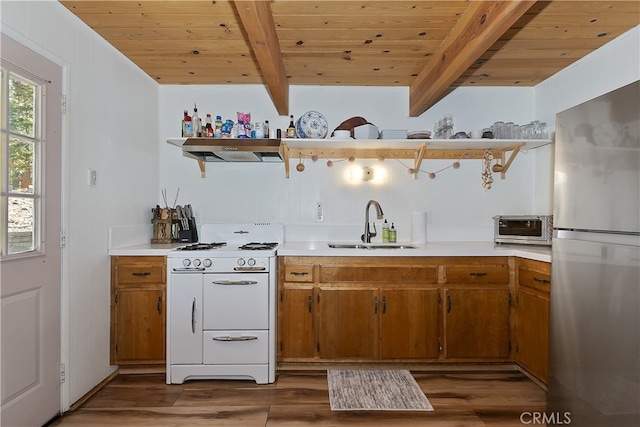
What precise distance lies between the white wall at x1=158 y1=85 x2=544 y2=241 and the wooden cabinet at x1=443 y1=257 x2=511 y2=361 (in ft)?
2.28

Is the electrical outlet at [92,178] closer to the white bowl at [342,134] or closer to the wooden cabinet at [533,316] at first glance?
the white bowl at [342,134]

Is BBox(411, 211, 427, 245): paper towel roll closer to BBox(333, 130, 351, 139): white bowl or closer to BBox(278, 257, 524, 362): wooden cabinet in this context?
BBox(278, 257, 524, 362): wooden cabinet

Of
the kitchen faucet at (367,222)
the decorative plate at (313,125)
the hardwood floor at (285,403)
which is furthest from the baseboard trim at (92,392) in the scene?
the decorative plate at (313,125)

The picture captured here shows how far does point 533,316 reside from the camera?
101 inches

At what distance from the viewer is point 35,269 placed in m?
1.96

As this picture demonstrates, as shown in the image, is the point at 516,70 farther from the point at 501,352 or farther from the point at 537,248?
the point at 501,352

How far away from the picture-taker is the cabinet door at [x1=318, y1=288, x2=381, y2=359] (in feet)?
9.04

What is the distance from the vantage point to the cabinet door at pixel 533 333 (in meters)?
2.43

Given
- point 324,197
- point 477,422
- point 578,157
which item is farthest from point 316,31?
point 477,422

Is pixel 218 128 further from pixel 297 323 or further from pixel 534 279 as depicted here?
pixel 534 279

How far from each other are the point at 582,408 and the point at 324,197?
2.28 meters

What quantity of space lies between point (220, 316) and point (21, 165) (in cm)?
140

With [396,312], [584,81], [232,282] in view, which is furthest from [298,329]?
[584,81]

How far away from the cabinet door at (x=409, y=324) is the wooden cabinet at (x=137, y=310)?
1.55m
